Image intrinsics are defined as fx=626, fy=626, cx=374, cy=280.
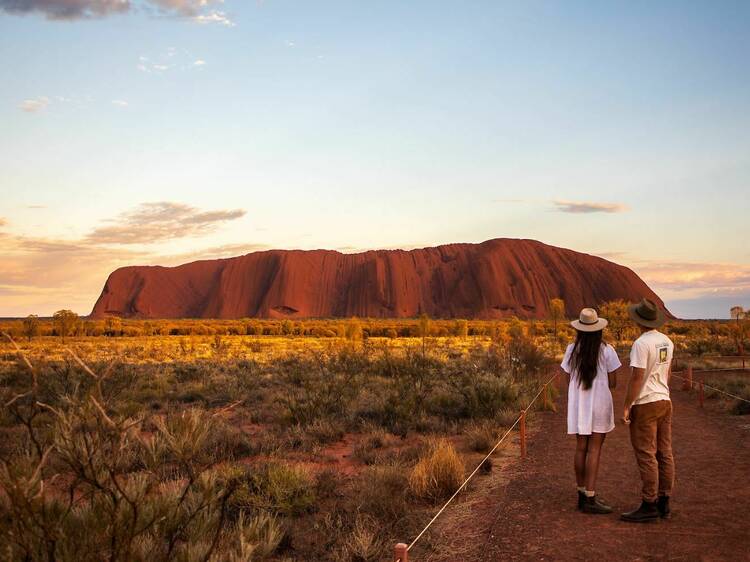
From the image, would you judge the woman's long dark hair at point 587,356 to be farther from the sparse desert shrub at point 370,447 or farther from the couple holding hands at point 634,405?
the sparse desert shrub at point 370,447

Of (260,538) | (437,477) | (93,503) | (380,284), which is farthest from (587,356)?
(380,284)

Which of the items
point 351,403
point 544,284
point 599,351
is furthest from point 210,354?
point 544,284

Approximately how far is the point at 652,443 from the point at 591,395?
25.4 inches

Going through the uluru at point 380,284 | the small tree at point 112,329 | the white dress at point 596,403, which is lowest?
the small tree at point 112,329

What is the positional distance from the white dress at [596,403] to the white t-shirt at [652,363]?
30 cm

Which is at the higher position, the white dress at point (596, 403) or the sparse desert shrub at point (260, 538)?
the white dress at point (596, 403)

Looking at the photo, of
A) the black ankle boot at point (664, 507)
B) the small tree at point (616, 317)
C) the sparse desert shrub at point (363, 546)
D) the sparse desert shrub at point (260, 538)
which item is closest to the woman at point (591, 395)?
the black ankle boot at point (664, 507)

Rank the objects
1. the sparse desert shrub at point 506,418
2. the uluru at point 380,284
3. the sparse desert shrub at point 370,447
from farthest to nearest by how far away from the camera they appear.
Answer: the uluru at point 380,284
the sparse desert shrub at point 506,418
the sparse desert shrub at point 370,447

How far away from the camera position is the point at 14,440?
1008 cm

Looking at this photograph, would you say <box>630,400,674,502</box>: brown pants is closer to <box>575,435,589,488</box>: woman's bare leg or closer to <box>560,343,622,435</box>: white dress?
<box>560,343,622,435</box>: white dress

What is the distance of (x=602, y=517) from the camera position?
19.4ft

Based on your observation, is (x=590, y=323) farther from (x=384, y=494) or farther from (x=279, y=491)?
(x=279, y=491)

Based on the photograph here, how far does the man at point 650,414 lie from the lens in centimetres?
552

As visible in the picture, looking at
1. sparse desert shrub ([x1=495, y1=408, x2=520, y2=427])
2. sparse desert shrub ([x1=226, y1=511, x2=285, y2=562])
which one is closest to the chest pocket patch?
sparse desert shrub ([x1=226, y1=511, x2=285, y2=562])
